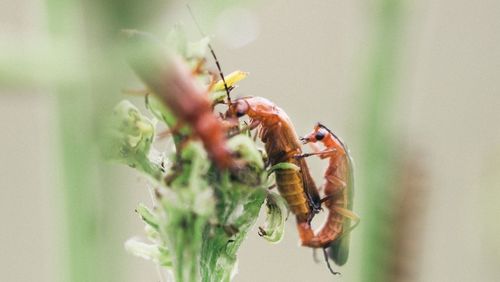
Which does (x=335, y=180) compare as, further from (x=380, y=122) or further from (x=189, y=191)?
(x=189, y=191)

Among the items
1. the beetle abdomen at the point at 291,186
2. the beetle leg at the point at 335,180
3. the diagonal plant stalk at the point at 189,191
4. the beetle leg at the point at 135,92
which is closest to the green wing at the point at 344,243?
the beetle leg at the point at 335,180

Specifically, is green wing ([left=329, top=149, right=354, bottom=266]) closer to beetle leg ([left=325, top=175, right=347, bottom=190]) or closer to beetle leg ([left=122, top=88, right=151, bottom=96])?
beetle leg ([left=325, top=175, right=347, bottom=190])

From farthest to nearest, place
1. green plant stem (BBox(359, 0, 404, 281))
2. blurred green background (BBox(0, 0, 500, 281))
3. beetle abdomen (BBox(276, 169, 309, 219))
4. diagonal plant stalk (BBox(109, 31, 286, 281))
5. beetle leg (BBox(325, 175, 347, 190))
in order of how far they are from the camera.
→ green plant stem (BBox(359, 0, 404, 281)) → beetle leg (BBox(325, 175, 347, 190)) → beetle abdomen (BBox(276, 169, 309, 219)) → blurred green background (BBox(0, 0, 500, 281)) → diagonal plant stalk (BBox(109, 31, 286, 281))

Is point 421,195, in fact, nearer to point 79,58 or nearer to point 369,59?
point 369,59

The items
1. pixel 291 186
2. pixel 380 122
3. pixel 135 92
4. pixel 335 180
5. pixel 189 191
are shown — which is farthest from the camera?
pixel 380 122

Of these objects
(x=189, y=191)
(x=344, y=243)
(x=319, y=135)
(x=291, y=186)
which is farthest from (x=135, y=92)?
(x=344, y=243)

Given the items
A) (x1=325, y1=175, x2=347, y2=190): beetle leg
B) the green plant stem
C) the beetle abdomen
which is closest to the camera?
the beetle abdomen

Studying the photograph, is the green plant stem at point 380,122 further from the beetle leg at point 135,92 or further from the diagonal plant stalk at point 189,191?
the beetle leg at point 135,92

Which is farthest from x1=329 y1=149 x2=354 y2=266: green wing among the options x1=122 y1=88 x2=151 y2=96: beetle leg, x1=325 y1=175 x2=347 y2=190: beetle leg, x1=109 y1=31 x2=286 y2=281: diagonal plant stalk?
x1=122 y1=88 x2=151 y2=96: beetle leg

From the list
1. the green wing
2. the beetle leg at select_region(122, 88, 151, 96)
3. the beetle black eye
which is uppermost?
the beetle leg at select_region(122, 88, 151, 96)

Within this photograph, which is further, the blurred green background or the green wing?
the green wing

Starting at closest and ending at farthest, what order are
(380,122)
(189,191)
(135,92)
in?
(189,191) → (135,92) → (380,122)
